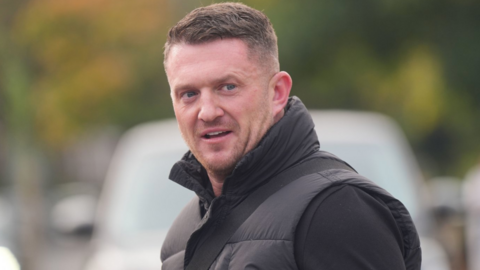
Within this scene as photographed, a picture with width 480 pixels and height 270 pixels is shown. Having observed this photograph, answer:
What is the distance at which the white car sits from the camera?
5625mm

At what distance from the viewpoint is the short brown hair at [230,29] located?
256 centimetres

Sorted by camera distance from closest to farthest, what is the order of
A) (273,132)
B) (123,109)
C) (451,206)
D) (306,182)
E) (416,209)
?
(306,182)
(273,132)
(416,209)
(451,206)
(123,109)

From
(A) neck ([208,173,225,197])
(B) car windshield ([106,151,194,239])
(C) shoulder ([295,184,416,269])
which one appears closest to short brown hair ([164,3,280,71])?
(A) neck ([208,173,225,197])

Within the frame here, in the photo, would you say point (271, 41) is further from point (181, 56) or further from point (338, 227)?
point (338, 227)

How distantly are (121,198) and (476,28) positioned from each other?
5830 millimetres

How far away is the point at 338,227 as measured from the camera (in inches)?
88.2

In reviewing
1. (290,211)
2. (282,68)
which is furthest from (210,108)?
(282,68)

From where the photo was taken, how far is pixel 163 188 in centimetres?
608

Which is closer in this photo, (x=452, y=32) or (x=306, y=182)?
(x=306, y=182)

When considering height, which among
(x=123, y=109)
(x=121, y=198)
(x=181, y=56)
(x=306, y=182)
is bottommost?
(x=123, y=109)

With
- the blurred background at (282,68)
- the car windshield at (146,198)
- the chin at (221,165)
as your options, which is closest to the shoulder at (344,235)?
the chin at (221,165)

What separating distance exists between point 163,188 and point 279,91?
11.4ft

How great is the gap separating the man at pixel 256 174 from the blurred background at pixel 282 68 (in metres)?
6.69

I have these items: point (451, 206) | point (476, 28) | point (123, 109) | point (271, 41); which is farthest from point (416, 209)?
point (123, 109)
